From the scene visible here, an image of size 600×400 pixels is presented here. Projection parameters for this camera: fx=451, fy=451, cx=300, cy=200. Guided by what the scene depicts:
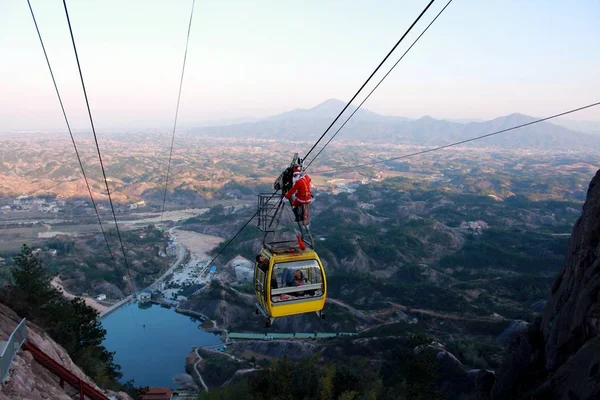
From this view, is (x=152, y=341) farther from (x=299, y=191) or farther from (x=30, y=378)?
(x=299, y=191)

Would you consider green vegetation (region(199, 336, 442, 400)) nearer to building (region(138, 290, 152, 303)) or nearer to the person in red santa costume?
the person in red santa costume

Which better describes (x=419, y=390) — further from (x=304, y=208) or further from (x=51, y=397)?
(x=51, y=397)

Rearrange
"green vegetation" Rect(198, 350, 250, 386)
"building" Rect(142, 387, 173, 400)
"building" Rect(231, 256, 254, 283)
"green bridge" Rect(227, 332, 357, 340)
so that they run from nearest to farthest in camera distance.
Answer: "building" Rect(142, 387, 173, 400), "green vegetation" Rect(198, 350, 250, 386), "green bridge" Rect(227, 332, 357, 340), "building" Rect(231, 256, 254, 283)

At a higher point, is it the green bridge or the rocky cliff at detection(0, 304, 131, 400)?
the rocky cliff at detection(0, 304, 131, 400)

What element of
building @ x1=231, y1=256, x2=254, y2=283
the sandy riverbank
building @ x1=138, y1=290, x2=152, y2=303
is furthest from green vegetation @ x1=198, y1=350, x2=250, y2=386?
the sandy riverbank

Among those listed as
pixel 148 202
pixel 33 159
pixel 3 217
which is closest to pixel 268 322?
pixel 3 217

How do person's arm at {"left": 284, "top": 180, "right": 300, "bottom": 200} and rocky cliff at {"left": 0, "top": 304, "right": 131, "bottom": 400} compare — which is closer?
rocky cliff at {"left": 0, "top": 304, "right": 131, "bottom": 400}

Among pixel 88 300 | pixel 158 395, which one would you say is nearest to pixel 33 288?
pixel 158 395
